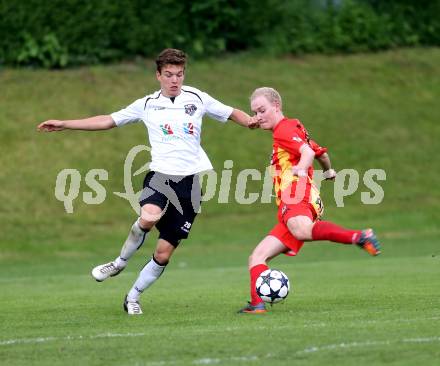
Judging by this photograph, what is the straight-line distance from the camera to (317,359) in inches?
299

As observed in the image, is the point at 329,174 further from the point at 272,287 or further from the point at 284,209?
the point at 272,287

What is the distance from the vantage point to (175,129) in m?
11.0

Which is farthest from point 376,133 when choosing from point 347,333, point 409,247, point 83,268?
point 347,333

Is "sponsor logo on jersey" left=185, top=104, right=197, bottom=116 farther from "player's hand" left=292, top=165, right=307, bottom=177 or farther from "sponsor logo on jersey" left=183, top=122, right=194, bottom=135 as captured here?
"player's hand" left=292, top=165, right=307, bottom=177

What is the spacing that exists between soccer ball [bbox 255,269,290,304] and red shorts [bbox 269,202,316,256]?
0.29m

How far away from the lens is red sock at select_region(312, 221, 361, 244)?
32.3 feet

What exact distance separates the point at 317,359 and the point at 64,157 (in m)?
20.7

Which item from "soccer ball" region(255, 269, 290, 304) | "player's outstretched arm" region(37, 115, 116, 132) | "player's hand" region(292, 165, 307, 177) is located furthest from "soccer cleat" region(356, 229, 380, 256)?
"player's outstretched arm" region(37, 115, 116, 132)

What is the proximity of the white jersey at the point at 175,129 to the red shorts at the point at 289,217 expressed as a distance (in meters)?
1.04

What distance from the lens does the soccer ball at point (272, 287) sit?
1035cm

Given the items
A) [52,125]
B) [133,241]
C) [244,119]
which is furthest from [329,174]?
[52,125]

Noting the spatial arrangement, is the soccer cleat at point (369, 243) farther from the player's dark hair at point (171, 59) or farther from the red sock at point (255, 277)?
the player's dark hair at point (171, 59)

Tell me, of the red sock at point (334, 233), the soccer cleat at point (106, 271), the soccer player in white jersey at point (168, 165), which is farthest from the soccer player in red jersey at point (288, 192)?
the soccer cleat at point (106, 271)
